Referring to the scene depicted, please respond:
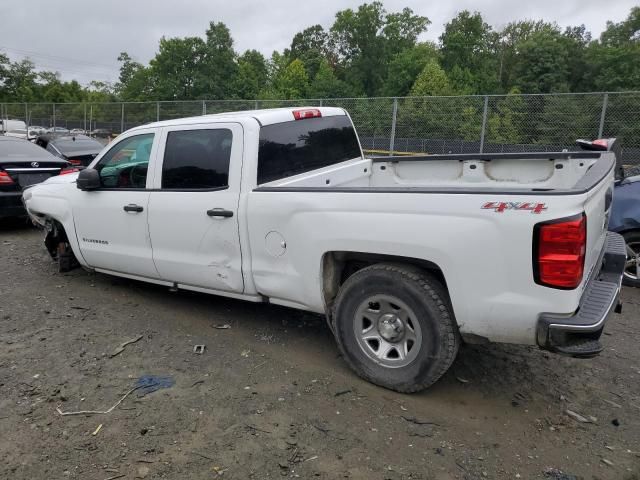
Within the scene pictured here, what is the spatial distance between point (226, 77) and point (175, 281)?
62675mm

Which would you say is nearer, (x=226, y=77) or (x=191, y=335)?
(x=191, y=335)

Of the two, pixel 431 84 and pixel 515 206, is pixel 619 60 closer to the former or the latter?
pixel 431 84

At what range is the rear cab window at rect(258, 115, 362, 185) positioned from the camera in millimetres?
4109

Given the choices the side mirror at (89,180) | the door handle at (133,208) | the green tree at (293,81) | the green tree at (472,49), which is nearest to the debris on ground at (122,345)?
the door handle at (133,208)

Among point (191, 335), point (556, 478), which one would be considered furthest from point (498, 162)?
point (191, 335)

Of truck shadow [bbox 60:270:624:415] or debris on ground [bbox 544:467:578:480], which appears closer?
debris on ground [bbox 544:467:578:480]

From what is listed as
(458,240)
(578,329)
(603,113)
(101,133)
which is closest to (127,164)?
(458,240)

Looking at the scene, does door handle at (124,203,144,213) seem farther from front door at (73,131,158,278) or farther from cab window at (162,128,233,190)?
cab window at (162,128,233,190)

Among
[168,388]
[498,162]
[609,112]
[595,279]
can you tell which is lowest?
[168,388]

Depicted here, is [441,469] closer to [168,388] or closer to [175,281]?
[168,388]

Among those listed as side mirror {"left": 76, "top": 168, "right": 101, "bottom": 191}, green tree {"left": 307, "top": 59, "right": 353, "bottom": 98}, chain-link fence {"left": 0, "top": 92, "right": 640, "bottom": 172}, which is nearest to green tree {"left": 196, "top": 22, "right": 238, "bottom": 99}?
green tree {"left": 307, "top": 59, "right": 353, "bottom": 98}

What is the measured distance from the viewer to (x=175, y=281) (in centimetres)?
470

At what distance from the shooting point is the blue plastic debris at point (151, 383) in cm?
356

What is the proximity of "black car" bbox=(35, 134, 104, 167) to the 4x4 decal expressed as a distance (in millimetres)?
10273
